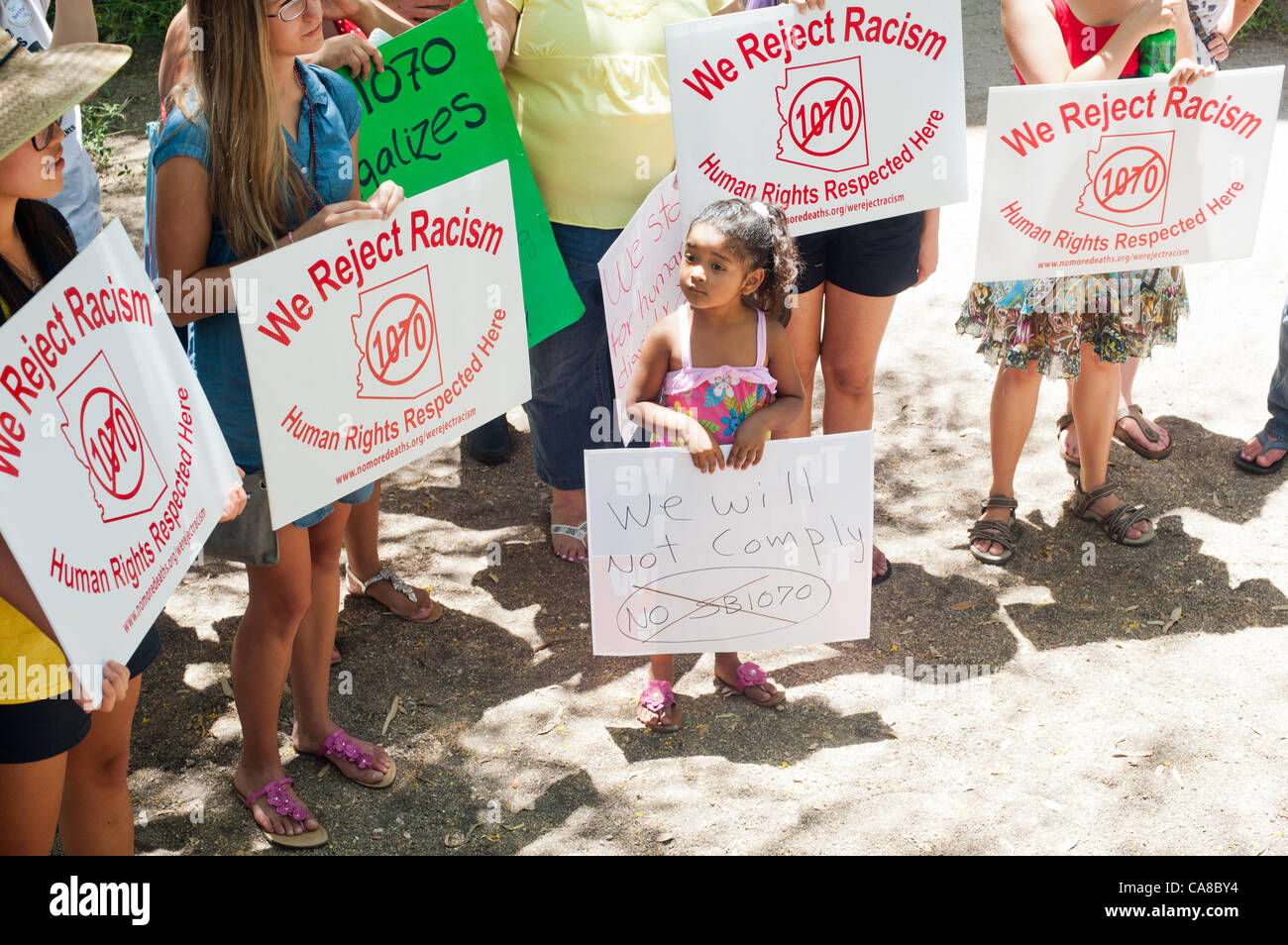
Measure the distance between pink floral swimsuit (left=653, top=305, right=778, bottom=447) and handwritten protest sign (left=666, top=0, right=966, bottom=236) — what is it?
459 mm

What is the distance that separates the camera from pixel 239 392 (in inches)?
102

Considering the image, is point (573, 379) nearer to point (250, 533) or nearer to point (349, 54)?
point (349, 54)

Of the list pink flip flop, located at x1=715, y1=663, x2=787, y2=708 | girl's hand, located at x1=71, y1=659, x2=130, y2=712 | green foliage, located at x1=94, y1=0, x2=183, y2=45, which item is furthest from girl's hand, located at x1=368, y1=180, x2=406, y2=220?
green foliage, located at x1=94, y1=0, x2=183, y2=45

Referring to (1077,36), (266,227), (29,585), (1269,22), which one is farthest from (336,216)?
(1269,22)

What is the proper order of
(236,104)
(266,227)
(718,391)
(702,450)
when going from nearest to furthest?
(236,104), (266,227), (702,450), (718,391)

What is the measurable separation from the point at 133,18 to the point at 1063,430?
24.6 feet

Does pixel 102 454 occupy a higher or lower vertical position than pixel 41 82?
lower

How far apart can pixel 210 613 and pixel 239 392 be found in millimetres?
1436

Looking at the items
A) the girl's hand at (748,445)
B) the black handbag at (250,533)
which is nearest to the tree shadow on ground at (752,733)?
the girl's hand at (748,445)

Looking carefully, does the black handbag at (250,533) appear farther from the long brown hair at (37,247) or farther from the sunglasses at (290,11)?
the sunglasses at (290,11)

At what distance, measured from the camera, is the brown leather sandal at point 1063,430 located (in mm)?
4387

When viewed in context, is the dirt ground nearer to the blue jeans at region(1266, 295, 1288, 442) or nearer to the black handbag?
the blue jeans at region(1266, 295, 1288, 442)

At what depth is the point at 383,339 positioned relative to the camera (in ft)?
8.80
